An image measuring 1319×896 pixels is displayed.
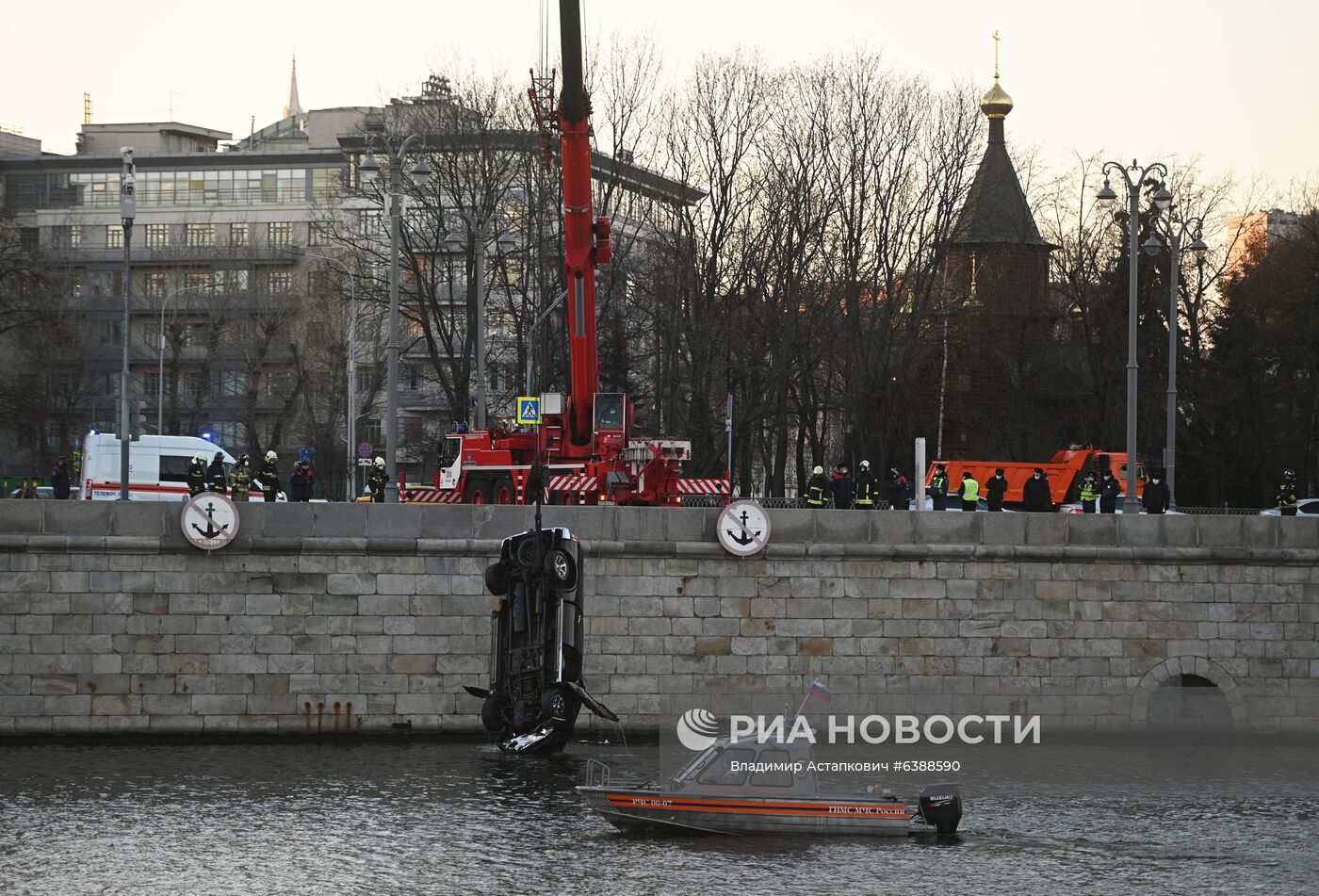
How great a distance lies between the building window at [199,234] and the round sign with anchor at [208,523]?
6342 cm

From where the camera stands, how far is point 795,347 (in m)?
51.4

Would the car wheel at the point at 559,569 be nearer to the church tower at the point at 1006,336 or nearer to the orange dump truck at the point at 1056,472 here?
the orange dump truck at the point at 1056,472

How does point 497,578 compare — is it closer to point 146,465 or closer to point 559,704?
point 559,704

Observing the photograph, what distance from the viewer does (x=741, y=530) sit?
2778 centimetres

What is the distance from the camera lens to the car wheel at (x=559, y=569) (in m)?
23.6

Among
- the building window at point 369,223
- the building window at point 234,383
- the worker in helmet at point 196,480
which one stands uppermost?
the building window at point 369,223

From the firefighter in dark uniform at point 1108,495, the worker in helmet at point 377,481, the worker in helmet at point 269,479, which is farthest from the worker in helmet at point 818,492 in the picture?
the worker in helmet at point 269,479

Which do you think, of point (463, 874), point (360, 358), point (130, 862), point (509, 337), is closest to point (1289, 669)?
point (463, 874)

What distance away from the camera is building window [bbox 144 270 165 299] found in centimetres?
7938

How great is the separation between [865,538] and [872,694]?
2.63 m

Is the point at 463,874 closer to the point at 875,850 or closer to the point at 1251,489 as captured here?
the point at 875,850

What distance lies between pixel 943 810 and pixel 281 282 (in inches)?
2474

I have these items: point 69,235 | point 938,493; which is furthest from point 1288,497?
point 69,235

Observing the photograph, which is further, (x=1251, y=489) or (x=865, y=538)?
(x=1251, y=489)
